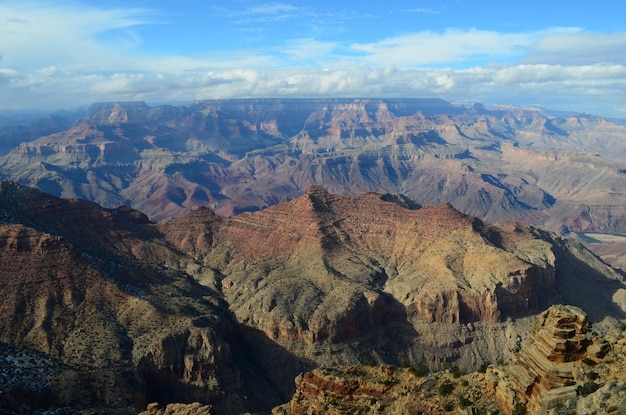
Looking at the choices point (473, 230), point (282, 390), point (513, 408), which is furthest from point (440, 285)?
point (513, 408)

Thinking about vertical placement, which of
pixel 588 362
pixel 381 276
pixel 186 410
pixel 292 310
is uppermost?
pixel 588 362

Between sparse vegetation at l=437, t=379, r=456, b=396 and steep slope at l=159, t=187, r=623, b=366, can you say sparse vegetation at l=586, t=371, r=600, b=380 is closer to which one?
sparse vegetation at l=437, t=379, r=456, b=396

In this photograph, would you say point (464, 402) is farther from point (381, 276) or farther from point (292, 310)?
point (381, 276)

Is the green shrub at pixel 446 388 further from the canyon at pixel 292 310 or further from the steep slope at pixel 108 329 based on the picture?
the steep slope at pixel 108 329

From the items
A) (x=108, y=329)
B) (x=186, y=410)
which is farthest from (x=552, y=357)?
(x=108, y=329)

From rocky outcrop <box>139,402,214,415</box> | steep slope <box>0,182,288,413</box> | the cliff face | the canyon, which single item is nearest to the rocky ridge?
the canyon

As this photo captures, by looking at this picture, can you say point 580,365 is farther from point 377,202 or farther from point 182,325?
point 377,202

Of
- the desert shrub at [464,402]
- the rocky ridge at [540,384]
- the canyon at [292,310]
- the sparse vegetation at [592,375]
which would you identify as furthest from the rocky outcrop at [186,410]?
the sparse vegetation at [592,375]

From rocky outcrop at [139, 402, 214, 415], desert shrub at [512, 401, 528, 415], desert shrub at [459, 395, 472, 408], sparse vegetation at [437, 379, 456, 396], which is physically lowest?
rocky outcrop at [139, 402, 214, 415]
